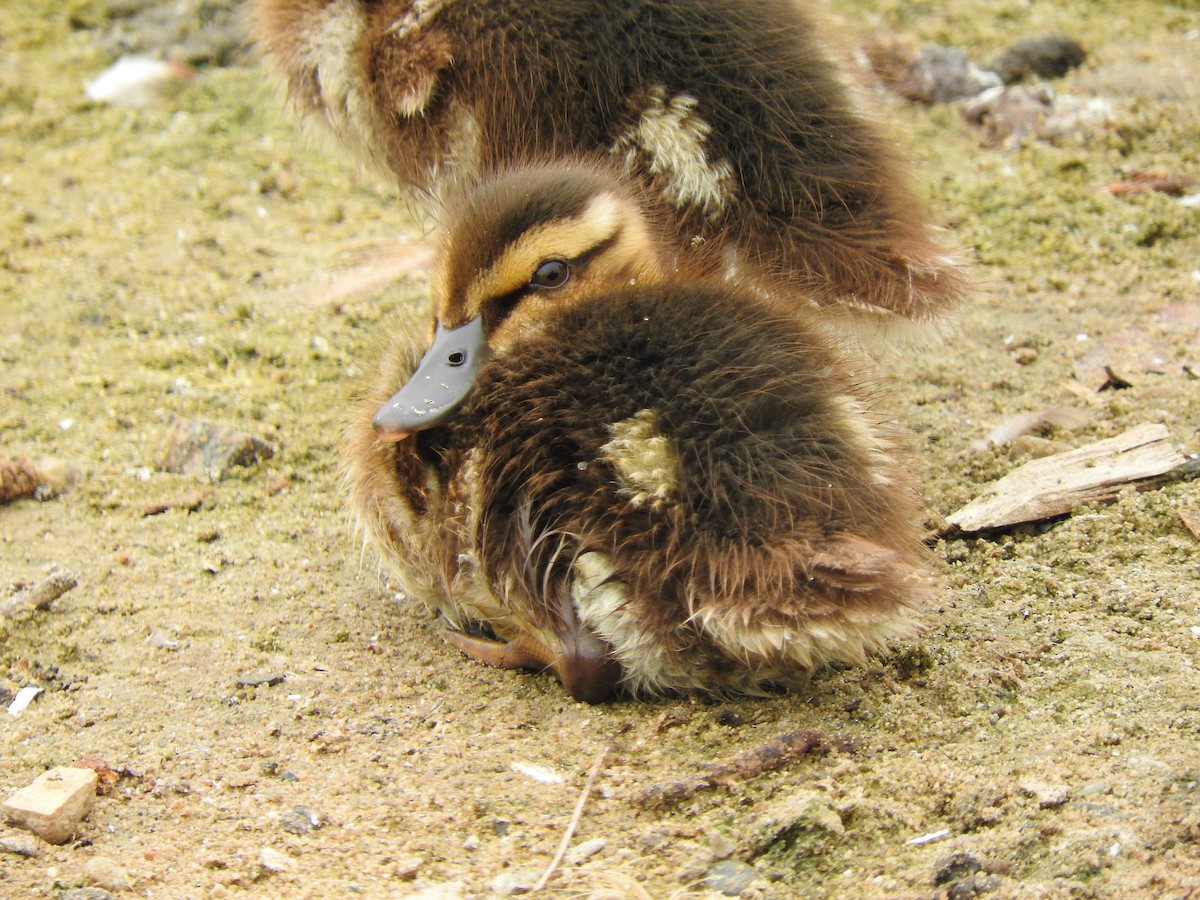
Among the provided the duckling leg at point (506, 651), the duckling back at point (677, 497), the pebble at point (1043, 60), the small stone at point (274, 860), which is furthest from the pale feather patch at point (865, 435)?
the pebble at point (1043, 60)

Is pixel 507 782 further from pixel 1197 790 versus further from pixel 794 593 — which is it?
pixel 1197 790

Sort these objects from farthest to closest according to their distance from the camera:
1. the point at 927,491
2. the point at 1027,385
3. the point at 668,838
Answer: the point at 1027,385
the point at 927,491
the point at 668,838

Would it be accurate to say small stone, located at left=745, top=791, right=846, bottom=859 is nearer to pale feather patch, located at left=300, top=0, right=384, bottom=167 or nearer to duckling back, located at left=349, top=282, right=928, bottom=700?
duckling back, located at left=349, top=282, right=928, bottom=700

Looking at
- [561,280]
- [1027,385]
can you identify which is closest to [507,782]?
[561,280]

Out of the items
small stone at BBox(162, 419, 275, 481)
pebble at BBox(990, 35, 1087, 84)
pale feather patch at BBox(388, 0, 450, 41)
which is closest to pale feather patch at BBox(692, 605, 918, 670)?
small stone at BBox(162, 419, 275, 481)

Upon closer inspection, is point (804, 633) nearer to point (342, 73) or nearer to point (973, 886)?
point (973, 886)

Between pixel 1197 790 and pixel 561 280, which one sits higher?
pixel 561 280

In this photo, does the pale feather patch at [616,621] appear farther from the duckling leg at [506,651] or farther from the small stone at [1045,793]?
the small stone at [1045,793]
